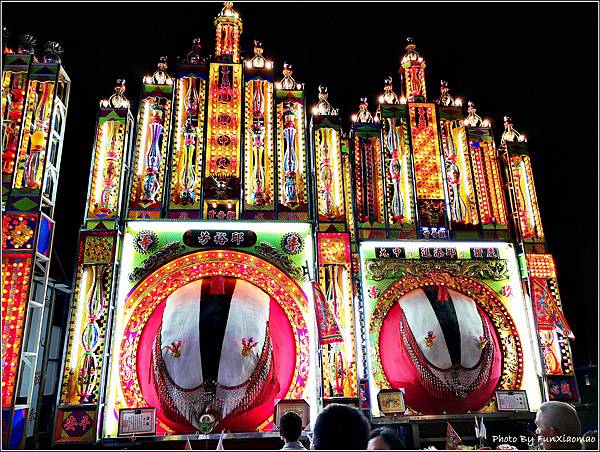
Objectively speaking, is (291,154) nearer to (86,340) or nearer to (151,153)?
(151,153)

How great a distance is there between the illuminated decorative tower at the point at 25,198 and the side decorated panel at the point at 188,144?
2408 millimetres

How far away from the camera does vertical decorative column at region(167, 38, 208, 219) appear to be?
10.2 meters

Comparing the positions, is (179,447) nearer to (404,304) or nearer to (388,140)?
(404,304)

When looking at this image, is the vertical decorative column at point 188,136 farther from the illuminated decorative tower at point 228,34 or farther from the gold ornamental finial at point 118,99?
the gold ornamental finial at point 118,99

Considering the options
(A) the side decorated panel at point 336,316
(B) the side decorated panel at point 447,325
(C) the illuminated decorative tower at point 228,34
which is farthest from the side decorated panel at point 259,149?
(B) the side decorated panel at point 447,325

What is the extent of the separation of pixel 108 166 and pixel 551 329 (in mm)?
10205

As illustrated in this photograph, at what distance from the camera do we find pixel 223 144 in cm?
1090

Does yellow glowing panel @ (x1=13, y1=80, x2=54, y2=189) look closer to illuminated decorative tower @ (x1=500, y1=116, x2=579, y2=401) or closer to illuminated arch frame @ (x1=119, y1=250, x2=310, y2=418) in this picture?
illuminated arch frame @ (x1=119, y1=250, x2=310, y2=418)

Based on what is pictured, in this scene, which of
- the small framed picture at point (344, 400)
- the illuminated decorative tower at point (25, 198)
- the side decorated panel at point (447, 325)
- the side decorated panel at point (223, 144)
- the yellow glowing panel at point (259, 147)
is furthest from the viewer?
the yellow glowing panel at point (259, 147)

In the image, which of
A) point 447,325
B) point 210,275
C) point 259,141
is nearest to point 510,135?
point 447,325

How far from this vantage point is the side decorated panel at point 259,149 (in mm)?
10375

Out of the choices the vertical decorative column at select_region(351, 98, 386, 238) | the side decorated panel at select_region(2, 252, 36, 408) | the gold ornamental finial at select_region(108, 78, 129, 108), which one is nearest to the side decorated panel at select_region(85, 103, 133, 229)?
the gold ornamental finial at select_region(108, 78, 129, 108)

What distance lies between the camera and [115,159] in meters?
10.2

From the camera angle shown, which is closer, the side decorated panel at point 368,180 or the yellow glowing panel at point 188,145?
the yellow glowing panel at point 188,145
